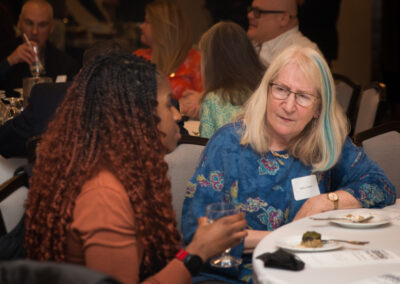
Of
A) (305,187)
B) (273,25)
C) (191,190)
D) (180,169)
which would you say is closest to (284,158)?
(305,187)

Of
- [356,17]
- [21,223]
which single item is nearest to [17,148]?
[21,223]

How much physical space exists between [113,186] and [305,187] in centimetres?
113

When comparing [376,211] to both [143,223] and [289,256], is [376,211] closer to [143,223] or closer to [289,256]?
[289,256]

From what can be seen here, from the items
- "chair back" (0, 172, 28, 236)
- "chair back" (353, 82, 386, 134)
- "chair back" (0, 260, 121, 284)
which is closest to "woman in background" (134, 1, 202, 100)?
"chair back" (353, 82, 386, 134)

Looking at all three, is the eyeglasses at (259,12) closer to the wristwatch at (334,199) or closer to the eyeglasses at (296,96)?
the eyeglasses at (296,96)

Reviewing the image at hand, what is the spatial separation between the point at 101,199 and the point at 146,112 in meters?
0.30

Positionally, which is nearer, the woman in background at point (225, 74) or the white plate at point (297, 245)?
the white plate at point (297, 245)

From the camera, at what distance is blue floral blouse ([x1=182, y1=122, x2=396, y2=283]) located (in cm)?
237

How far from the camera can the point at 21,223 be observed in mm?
1919

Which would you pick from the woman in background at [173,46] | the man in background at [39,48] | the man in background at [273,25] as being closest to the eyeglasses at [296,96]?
the woman in background at [173,46]

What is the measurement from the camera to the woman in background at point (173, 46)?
5.39 m

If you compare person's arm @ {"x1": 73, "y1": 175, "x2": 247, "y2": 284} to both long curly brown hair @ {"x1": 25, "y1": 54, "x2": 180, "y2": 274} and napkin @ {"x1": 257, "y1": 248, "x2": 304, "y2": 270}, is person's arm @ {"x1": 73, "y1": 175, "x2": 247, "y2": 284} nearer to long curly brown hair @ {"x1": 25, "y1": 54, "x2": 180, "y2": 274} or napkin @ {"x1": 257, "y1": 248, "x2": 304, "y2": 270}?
long curly brown hair @ {"x1": 25, "y1": 54, "x2": 180, "y2": 274}

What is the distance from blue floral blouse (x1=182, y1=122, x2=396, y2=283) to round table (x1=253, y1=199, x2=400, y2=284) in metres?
0.12

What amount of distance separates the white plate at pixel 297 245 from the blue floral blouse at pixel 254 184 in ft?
1.61
